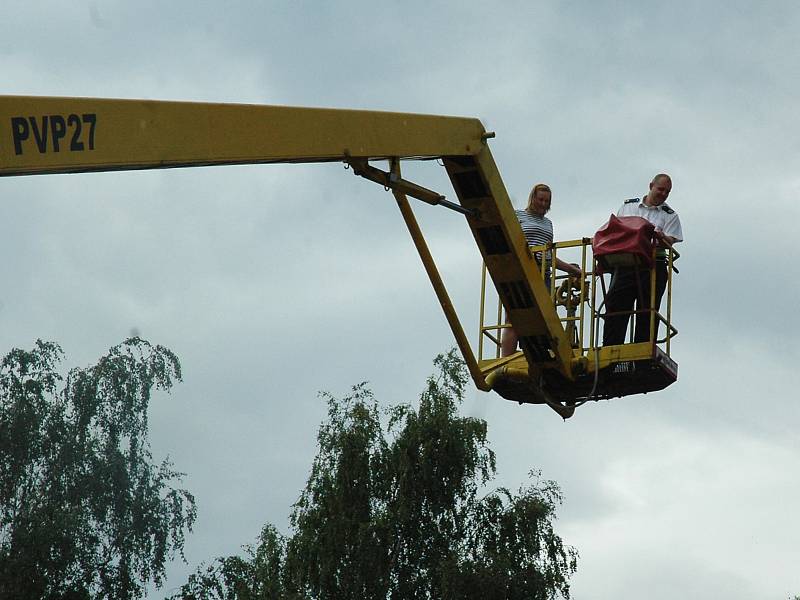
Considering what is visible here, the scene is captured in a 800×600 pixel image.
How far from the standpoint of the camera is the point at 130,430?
32094mm

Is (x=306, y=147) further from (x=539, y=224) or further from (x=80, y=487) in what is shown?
(x=80, y=487)

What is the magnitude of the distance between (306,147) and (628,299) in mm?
5002

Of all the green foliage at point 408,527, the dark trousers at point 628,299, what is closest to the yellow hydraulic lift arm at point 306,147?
the dark trousers at point 628,299

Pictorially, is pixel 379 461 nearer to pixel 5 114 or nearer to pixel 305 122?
pixel 305 122

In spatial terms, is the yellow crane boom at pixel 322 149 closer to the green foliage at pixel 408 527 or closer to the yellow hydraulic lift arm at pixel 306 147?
the yellow hydraulic lift arm at pixel 306 147

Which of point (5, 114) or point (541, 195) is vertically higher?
point (541, 195)

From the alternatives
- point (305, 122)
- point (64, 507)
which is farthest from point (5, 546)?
point (305, 122)

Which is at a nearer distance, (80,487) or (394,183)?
(394,183)

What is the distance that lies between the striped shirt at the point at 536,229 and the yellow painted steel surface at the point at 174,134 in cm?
330

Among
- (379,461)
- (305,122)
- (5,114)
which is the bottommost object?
(5,114)

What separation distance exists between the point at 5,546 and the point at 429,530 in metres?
8.51

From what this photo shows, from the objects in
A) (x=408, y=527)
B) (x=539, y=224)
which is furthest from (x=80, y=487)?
(x=539, y=224)

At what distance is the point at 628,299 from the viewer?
1315 centimetres

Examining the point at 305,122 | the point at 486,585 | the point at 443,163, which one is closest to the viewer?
the point at 305,122
